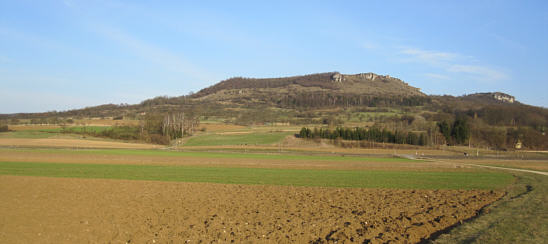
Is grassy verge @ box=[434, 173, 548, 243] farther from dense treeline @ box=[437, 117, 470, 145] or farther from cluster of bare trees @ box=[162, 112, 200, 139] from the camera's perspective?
cluster of bare trees @ box=[162, 112, 200, 139]

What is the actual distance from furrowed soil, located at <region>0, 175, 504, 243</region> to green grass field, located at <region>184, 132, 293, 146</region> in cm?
6932

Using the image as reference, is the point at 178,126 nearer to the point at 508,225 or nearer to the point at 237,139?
the point at 237,139

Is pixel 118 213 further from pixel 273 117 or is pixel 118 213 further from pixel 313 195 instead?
A: pixel 273 117

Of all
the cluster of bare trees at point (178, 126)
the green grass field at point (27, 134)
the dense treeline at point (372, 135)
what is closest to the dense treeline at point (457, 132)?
the dense treeline at point (372, 135)

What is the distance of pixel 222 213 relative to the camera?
1738cm

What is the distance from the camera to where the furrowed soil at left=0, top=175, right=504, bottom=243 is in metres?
13.6

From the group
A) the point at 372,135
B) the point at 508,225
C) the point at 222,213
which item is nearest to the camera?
the point at 508,225

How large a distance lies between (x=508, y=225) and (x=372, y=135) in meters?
89.1

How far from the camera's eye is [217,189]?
2509 cm

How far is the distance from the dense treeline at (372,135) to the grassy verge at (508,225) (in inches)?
3193

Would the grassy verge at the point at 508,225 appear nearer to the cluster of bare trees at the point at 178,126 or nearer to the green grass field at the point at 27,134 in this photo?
the cluster of bare trees at the point at 178,126

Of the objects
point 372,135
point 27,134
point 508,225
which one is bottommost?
point 508,225

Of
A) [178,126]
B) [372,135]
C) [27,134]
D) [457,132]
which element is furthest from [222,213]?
[178,126]

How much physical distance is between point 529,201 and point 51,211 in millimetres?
→ 24552
